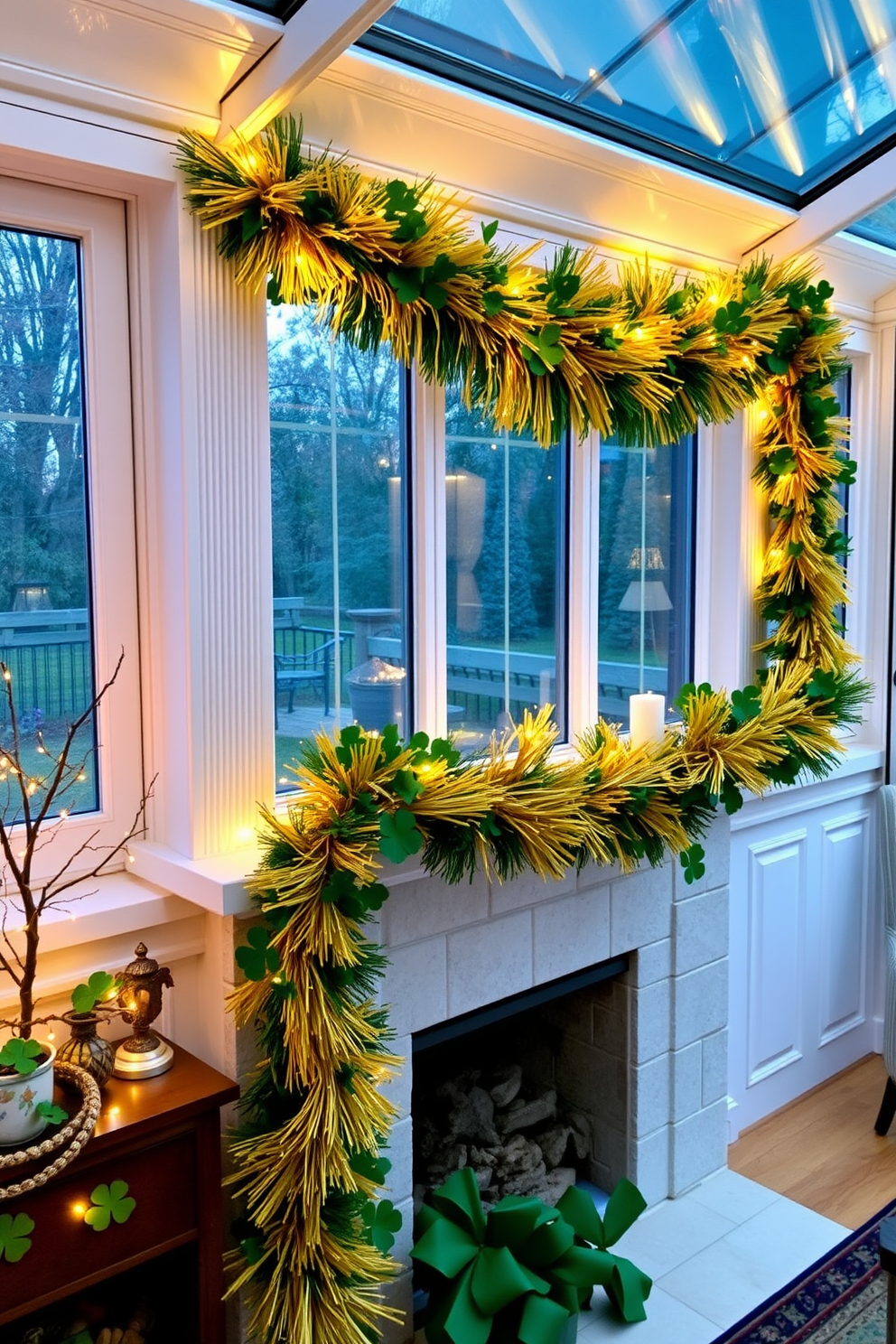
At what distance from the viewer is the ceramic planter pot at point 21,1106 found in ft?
4.60

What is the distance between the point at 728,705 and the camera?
2328 mm

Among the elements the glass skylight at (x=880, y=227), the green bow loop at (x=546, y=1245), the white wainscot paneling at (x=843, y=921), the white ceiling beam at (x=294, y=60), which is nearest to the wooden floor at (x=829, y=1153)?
the white wainscot paneling at (x=843, y=921)

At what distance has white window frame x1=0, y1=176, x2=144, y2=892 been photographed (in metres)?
1.73

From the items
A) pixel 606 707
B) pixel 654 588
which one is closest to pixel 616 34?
pixel 654 588

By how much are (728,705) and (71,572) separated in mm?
1357

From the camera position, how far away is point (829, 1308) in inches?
88.2

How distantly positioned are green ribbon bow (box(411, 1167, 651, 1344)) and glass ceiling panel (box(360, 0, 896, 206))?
2.03 metres

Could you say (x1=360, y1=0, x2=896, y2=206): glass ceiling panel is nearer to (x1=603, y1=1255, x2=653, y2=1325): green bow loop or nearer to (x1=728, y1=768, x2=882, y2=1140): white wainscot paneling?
(x1=728, y1=768, x2=882, y2=1140): white wainscot paneling

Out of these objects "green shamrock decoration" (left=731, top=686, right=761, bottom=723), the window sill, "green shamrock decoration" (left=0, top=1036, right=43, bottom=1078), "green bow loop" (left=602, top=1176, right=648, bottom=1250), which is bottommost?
"green bow loop" (left=602, top=1176, right=648, bottom=1250)

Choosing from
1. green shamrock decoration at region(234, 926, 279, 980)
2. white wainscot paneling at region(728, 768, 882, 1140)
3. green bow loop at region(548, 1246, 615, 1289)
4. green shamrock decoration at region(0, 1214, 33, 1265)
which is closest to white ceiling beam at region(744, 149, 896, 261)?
white wainscot paneling at region(728, 768, 882, 1140)

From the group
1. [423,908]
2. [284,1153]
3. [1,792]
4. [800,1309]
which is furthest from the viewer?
[800,1309]

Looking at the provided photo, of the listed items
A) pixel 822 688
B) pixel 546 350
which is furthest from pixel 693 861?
pixel 546 350

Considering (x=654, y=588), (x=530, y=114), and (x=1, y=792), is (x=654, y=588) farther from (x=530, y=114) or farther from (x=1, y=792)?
(x=1, y=792)

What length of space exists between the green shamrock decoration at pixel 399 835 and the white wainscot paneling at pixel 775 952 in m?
1.54
